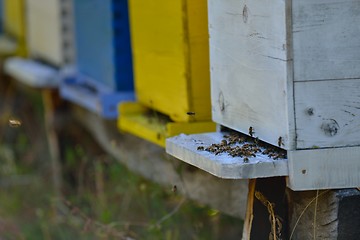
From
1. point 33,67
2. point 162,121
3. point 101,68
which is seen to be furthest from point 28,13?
point 162,121

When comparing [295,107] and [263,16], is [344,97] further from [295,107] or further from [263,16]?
[263,16]

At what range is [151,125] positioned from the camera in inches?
144

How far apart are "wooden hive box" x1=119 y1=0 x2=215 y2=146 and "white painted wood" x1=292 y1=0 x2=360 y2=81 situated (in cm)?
85

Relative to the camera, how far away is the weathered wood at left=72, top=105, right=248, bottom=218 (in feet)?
11.3

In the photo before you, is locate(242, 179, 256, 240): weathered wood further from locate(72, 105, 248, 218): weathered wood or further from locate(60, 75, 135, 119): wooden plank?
locate(60, 75, 135, 119): wooden plank

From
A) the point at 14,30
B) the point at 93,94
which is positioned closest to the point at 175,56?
the point at 93,94

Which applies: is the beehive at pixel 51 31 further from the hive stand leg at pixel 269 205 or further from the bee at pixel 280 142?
the bee at pixel 280 142

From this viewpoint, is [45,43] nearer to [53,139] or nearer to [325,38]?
[53,139]

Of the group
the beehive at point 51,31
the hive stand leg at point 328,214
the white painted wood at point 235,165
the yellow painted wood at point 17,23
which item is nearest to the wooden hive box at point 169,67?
the white painted wood at point 235,165

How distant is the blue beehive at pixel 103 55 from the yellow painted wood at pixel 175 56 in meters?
0.53

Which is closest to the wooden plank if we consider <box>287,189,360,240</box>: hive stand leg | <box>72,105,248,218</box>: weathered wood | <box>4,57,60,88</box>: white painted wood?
<box>72,105,248,218</box>: weathered wood

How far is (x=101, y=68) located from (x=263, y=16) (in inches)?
85.5

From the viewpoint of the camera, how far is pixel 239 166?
7.91 ft

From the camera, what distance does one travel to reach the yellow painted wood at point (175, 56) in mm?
3242
